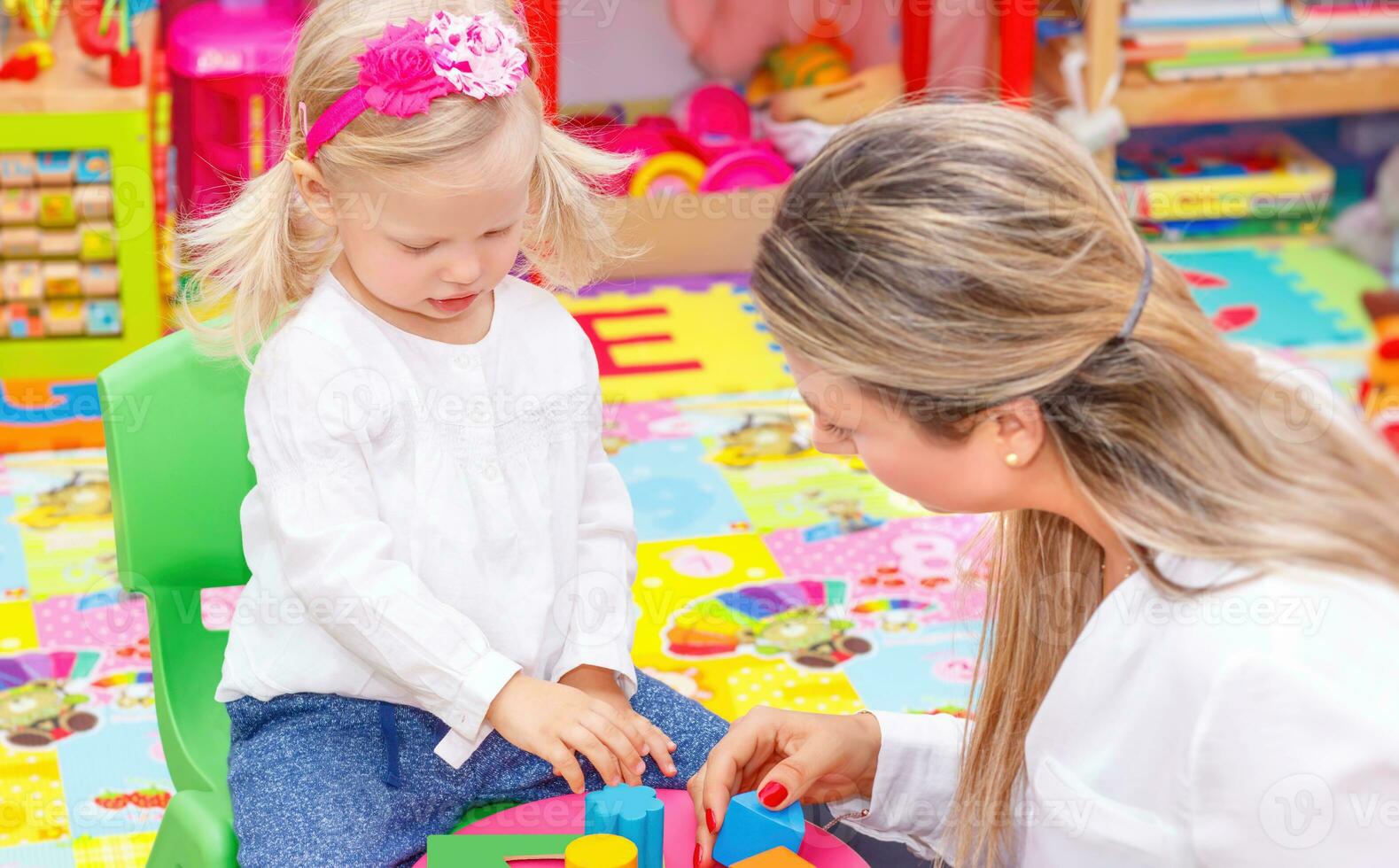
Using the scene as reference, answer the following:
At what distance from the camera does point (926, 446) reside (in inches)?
34.6

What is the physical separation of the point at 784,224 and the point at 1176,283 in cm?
22

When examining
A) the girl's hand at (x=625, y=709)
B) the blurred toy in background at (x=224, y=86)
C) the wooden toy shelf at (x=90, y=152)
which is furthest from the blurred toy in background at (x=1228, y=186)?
the girl's hand at (x=625, y=709)

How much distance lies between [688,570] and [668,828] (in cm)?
89

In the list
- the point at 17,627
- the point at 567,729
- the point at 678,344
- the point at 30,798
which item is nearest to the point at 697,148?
the point at 678,344

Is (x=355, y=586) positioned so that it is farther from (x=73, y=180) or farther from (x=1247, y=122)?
(x=1247, y=122)

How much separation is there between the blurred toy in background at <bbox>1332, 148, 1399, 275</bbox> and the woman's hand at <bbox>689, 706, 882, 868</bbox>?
2051mm

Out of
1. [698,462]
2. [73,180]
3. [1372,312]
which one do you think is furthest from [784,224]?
[1372,312]

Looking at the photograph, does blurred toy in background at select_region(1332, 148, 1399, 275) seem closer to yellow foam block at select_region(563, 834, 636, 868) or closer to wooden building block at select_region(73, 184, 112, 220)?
wooden building block at select_region(73, 184, 112, 220)

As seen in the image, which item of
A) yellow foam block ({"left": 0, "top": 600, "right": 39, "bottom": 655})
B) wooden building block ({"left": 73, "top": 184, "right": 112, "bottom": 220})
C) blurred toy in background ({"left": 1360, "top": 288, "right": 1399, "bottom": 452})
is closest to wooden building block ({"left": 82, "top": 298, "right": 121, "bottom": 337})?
wooden building block ({"left": 73, "top": 184, "right": 112, "bottom": 220})

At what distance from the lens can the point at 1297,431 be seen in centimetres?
86

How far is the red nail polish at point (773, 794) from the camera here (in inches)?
37.6

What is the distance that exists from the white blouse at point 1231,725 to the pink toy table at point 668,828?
14 centimetres

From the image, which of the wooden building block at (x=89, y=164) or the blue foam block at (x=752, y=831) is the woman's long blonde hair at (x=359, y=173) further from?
the wooden building block at (x=89, y=164)

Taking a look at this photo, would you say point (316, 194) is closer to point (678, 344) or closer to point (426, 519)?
point (426, 519)
